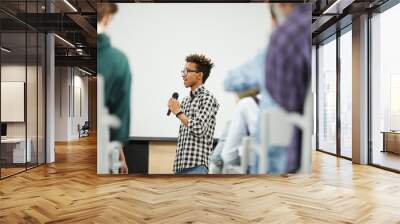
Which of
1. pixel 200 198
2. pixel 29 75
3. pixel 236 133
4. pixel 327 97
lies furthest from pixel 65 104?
pixel 200 198

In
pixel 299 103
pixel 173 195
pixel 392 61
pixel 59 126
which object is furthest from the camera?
pixel 59 126

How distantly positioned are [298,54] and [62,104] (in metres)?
11.7

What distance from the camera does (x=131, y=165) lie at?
245 inches

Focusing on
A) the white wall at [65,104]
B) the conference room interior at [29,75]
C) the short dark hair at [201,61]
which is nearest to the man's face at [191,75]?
the short dark hair at [201,61]

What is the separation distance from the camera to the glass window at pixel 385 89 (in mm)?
7148

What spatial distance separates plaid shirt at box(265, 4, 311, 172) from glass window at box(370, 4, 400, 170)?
7.06 feet

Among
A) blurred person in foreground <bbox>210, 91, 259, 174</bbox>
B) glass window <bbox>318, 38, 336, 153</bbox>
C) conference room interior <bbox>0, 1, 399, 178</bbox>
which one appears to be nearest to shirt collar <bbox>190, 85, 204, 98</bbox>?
blurred person in foreground <bbox>210, 91, 259, 174</bbox>

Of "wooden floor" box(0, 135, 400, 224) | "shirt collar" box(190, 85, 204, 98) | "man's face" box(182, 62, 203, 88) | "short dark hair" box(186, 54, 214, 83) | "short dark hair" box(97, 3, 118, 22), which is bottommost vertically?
"wooden floor" box(0, 135, 400, 224)

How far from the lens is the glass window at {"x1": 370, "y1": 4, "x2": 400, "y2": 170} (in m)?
7.15

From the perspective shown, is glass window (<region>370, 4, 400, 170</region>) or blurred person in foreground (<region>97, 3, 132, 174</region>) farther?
glass window (<region>370, 4, 400, 170</region>)

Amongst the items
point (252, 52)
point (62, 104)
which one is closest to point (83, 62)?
point (62, 104)

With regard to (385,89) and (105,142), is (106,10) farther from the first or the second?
(385,89)

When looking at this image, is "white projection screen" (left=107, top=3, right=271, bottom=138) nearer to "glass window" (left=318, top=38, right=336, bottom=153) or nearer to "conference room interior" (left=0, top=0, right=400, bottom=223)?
"conference room interior" (left=0, top=0, right=400, bottom=223)

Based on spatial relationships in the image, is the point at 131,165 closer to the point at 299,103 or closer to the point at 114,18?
the point at 114,18
